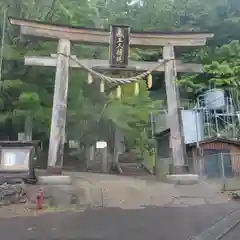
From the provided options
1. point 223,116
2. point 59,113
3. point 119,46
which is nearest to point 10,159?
point 59,113

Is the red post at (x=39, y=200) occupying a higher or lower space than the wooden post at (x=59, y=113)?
lower

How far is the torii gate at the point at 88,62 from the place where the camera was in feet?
41.3

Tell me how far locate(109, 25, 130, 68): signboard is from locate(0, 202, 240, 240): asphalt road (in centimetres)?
618

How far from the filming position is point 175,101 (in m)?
13.7

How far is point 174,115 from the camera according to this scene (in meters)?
13.5

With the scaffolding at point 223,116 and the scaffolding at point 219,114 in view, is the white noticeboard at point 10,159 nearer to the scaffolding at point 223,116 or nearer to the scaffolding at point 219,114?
the scaffolding at point 219,114

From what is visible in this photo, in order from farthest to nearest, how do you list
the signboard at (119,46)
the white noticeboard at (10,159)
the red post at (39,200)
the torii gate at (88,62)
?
the signboard at (119,46), the torii gate at (88,62), the white noticeboard at (10,159), the red post at (39,200)

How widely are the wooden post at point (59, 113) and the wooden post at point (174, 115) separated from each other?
3.99 meters

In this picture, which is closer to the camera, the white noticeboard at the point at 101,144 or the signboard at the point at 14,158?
the signboard at the point at 14,158

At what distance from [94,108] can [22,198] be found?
311 inches

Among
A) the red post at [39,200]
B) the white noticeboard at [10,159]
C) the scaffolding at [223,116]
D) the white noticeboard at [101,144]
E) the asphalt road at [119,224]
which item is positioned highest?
the scaffolding at [223,116]

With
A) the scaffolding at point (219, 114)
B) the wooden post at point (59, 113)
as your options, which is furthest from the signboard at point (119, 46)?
the scaffolding at point (219, 114)

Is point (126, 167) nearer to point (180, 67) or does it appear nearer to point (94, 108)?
point (94, 108)

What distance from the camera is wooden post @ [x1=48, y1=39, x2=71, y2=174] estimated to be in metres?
12.3
